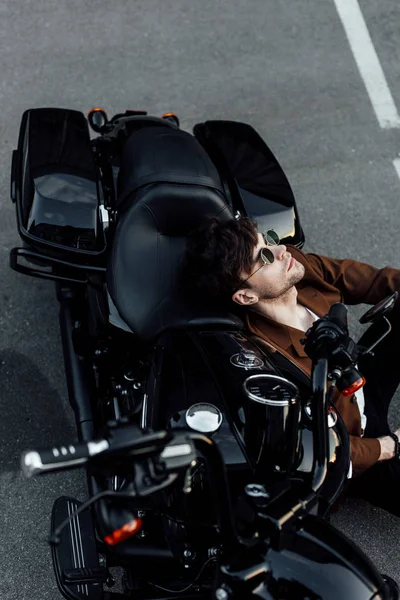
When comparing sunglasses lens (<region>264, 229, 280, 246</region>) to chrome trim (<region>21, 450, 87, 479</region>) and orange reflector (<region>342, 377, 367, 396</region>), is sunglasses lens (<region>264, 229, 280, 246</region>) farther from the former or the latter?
chrome trim (<region>21, 450, 87, 479</region>)

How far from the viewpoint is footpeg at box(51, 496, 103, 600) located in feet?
8.20

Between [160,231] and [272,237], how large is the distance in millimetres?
448

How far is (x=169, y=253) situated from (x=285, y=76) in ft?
7.38

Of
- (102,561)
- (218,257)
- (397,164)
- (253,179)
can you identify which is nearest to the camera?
(102,561)

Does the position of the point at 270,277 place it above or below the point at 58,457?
below

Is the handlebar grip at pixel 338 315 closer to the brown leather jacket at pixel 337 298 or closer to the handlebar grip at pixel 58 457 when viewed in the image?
the brown leather jacket at pixel 337 298

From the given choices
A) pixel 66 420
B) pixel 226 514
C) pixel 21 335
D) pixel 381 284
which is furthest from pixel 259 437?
pixel 21 335

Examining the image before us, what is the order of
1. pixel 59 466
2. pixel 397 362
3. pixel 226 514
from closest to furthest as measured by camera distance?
pixel 59 466, pixel 226 514, pixel 397 362

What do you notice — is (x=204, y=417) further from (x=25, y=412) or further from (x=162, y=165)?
(x=25, y=412)

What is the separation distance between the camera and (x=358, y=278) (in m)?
3.19

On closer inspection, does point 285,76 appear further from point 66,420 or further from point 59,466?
point 59,466

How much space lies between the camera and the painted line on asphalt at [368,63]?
15.0ft

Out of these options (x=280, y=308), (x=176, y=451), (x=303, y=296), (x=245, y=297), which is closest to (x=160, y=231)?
(x=245, y=297)

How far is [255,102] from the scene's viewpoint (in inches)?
181
